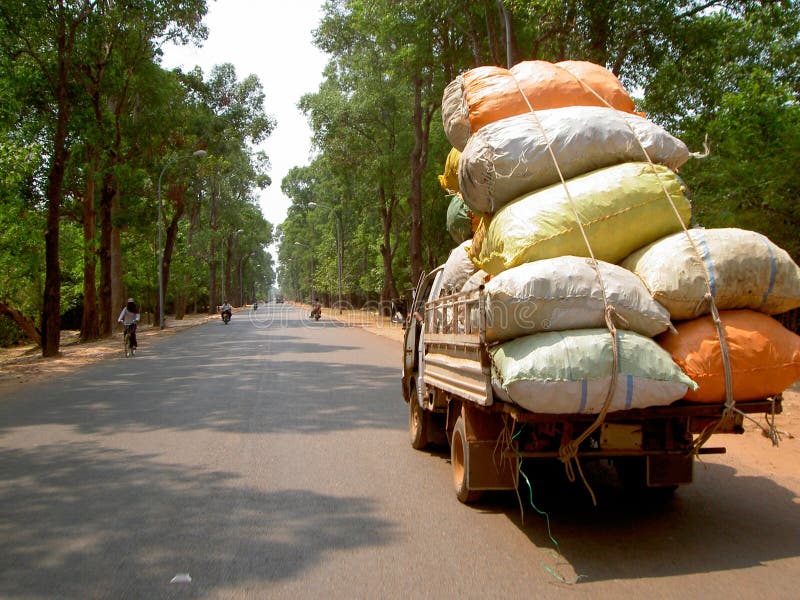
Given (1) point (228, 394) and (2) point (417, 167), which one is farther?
(2) point (417, 167)

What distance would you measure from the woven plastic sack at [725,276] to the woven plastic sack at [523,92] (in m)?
1.89

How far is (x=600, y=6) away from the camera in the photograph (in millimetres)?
14266

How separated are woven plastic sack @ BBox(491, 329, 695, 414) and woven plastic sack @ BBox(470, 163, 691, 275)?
0.77m

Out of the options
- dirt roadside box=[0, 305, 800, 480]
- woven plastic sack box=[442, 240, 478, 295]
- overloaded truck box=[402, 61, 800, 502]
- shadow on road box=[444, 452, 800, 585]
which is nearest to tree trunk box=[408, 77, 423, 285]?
dirt roadside box=[0, 305, 800, 480]

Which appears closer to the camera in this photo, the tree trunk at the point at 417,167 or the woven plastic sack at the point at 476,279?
the woven plastic sack at the point at 476,279

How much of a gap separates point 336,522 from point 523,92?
3.53 m

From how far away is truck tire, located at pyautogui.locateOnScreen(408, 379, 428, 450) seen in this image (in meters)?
7.14

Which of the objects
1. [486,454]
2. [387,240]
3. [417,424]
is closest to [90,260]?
[387,240]

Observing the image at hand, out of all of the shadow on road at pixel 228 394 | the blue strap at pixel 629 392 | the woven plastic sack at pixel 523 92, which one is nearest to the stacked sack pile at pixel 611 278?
the blue strap at pixel 629 392

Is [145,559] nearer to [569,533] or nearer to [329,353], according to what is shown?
[569,533]

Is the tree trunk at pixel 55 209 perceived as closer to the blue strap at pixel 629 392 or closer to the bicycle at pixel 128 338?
the bicycle at pixel 128 338

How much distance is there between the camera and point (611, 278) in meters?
4.28

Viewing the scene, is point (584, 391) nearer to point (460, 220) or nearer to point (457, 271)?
point (457, 271)

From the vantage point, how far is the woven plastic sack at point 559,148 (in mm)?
5086
